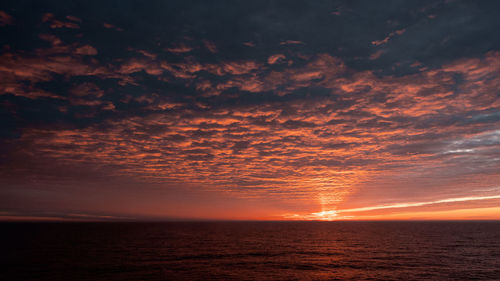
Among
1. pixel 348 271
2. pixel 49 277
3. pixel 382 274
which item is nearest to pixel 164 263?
pixel 49 277

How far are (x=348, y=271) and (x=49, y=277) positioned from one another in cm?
4079

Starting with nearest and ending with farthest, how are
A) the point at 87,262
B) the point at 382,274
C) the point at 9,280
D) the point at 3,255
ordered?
the point at 9,280 → the point at 382,274 → the point at 87,262 → the point at 3,255

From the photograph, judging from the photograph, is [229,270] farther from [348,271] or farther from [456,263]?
[456,263]

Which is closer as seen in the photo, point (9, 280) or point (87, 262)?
point (9, 280)

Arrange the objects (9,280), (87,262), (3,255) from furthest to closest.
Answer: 1. (3,255)
2. (87,262)
3. (9,280)

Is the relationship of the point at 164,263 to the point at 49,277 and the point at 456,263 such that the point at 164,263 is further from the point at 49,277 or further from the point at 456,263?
the point at 456,263

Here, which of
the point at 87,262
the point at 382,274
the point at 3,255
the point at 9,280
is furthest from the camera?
the point at 3,255

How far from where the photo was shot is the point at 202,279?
36031 mm

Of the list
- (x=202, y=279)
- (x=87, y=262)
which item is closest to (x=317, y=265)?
(x=202, y=279)

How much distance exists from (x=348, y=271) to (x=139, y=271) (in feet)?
99.1

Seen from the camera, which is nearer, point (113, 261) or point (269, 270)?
point (269, 270)

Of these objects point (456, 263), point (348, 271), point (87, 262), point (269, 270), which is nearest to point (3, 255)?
point (87, 262)

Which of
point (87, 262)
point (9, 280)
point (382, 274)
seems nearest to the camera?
point (9, 280)

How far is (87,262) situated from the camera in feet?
152
